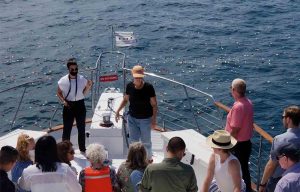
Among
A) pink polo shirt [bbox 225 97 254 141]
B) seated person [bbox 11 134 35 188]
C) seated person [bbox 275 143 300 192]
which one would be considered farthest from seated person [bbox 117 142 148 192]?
pink polo shirt [bbox 225 97 254 141]

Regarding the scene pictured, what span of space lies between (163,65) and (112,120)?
13394mm

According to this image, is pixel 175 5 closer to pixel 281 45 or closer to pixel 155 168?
pixel 281 45

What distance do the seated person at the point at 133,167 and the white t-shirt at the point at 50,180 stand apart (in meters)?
0.65

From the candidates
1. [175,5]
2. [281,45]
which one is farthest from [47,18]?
[281,45]

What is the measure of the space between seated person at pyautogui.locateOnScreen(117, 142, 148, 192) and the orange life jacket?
0.56 feet

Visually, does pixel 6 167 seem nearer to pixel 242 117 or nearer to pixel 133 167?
pixel 133 167

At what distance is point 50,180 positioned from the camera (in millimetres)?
5082

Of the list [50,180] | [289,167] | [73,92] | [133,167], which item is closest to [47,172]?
[50,180]

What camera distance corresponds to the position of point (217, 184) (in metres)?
5.57

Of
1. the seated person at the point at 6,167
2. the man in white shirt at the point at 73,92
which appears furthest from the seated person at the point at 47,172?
the man in white shirt at the point at 73,92

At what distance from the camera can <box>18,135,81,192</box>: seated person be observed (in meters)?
5.05

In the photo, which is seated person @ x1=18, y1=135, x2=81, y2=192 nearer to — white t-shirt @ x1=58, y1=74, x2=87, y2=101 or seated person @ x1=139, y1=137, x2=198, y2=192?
seated person @ x1=139, y1=137, x2=198, y2=192

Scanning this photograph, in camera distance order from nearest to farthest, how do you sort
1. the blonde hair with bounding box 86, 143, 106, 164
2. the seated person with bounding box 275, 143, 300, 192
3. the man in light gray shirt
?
1. the seated person with bounding box 275, 143, 300, 192
2. the blonde hair with bounding box 86, 143, 106, 164
3. the man in light gray shirt

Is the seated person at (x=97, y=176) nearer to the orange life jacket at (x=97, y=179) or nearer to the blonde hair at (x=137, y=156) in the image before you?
the orange life jacket at (x=97, y=179)
